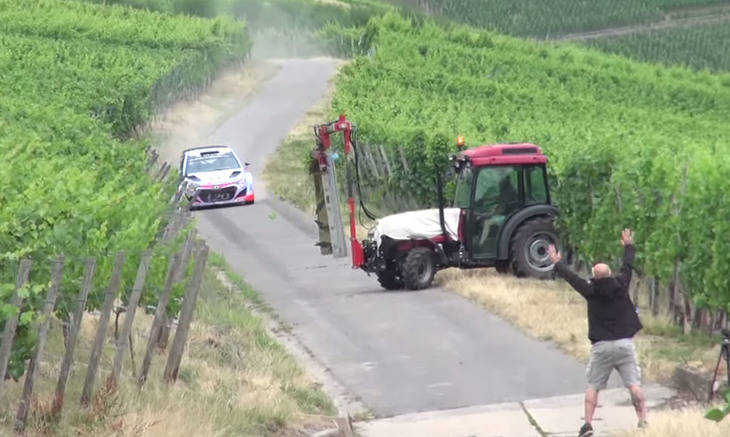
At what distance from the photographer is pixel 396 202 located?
37500 millimetres

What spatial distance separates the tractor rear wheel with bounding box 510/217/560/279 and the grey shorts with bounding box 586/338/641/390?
10089 mm

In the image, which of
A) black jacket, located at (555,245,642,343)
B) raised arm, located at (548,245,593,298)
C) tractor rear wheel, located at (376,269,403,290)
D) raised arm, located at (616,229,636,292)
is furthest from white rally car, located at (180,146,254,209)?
black jacket, located at (555,245,642,343)

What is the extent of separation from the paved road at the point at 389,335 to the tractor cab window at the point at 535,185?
6.80 feet

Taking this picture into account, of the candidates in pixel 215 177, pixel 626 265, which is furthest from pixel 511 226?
pixel 215 177

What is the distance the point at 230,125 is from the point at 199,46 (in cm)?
1492

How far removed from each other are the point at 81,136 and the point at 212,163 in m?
13.2

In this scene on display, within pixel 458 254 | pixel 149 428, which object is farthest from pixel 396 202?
pixel 149 428

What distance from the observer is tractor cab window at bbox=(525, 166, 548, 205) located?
25.4m

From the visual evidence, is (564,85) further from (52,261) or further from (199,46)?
(52,261)

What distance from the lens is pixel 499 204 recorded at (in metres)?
25.4

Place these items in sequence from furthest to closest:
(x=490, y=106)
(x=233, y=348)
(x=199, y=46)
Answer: (x=199, y=46) → (x=490, y=106) → (x=233, y=348)

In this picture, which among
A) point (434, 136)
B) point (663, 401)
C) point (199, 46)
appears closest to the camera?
point (663, 401)

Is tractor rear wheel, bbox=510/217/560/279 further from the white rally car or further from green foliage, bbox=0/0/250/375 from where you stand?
the white rally car

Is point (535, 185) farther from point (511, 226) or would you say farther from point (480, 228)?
point (480, 228)
